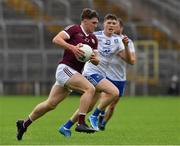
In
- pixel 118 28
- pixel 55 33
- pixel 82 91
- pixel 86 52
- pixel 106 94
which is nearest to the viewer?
pixel 86 52

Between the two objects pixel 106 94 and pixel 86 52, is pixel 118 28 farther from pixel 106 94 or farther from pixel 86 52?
pixel 86 52

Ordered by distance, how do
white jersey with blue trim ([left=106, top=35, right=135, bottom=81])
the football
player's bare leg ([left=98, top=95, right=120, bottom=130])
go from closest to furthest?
the football, player's bare leg ([left=98, top=95, right=120, bottom=130]), white jersey with blue trim ([left=106, top=35, right=135, bottom=81])

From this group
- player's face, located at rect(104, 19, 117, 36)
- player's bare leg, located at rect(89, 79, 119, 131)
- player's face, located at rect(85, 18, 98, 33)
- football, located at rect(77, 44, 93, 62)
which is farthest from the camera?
player's face, located at rect(104, 19, 117, 36)

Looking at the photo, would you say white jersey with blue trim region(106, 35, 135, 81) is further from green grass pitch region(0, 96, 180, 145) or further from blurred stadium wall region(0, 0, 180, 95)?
blurred stadium wall region(0, 0, 180, 95)

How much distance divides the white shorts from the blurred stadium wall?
22998 mm

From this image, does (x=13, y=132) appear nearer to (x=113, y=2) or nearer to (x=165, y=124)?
(x=165, y=124)

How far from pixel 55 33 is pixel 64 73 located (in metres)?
25.2

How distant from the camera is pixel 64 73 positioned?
1289 centimetres

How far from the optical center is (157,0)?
137 ft

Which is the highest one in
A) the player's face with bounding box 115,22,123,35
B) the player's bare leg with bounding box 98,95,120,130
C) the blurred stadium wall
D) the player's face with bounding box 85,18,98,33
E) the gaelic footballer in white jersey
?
the player's face with bounding box 85,18,98,33

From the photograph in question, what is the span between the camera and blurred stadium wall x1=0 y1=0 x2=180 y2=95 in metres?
36.1

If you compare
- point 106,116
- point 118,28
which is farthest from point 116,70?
point 118,28

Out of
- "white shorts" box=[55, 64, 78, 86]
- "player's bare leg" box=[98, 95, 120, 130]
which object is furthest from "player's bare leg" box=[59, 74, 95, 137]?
"player's bare leg" box=[98, 95, 120, 130]

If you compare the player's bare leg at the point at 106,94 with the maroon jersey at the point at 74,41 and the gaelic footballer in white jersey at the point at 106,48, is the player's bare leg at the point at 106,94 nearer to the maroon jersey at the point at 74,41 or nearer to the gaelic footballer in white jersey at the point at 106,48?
the gaelic footballer in white jersey at the point at 106,48
